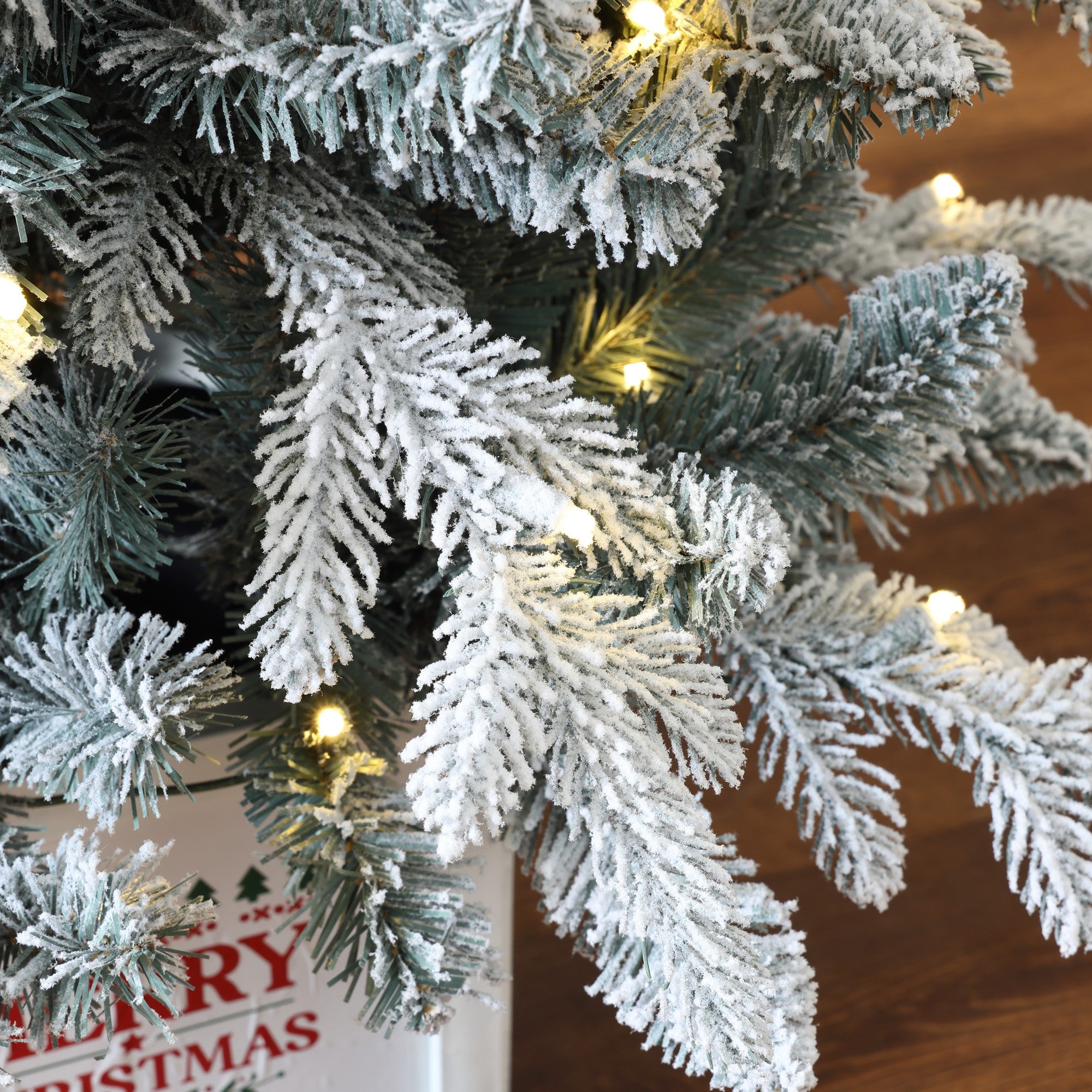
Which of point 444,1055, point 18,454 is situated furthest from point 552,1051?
point 18,454

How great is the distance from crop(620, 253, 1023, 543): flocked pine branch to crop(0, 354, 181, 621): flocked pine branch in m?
0.14

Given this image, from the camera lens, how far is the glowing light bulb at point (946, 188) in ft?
1.38

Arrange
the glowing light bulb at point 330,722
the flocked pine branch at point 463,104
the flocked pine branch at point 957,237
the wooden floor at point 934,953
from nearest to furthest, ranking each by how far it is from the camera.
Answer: the flocked pine branch at point 463,104
the glowing light bulb at point 330,722
the flocked pine branch at point 957,237
the wooden floor at point 934,953

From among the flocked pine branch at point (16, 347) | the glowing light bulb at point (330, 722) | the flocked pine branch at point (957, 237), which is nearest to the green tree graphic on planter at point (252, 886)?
the glowing light bulb at point (330, 722)

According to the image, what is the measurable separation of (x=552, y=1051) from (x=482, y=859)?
34 cm

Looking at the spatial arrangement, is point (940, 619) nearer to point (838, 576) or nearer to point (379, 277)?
point (838, 576)

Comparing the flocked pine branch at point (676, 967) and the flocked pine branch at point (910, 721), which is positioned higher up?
the flocked pine branch at point (910, 721)

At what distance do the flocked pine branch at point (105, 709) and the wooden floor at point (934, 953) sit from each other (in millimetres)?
397

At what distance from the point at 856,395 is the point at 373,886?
7.6 inches

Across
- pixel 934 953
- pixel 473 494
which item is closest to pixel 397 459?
pixel 473 494

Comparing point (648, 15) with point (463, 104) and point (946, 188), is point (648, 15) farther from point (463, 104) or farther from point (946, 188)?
point (946, 188)

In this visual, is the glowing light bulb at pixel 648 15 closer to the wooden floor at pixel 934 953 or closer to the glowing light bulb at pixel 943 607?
the glowing light bulb at pixel 943 607

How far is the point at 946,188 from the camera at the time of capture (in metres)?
0.42

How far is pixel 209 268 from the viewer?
271mm
